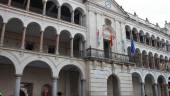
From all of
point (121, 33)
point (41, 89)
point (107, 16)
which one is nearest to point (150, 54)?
point (121, 33)

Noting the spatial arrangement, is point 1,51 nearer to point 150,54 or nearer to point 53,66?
point 53,66

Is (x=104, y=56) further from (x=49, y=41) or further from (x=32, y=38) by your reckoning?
(x=32, y=38)

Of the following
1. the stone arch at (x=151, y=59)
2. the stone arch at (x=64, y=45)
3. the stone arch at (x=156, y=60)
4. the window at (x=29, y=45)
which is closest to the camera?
the window at (x=29, y=45)

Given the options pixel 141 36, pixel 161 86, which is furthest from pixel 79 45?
pixel 161 86

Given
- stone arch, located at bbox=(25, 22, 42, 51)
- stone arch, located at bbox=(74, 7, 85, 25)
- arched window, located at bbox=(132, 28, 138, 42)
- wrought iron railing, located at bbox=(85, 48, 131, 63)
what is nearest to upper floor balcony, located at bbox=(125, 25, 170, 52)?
arched window, located at bbox=(132, 28, 138, 42)

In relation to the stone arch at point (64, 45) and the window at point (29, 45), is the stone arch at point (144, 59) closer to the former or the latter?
the stone arch at point (64, 45)

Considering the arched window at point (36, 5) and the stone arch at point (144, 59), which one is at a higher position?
the arched window at point (36, 5)

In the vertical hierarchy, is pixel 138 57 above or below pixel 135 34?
below

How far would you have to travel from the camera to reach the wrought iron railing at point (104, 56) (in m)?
21.6

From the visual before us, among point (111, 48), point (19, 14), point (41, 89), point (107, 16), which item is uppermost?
point (107, 16)

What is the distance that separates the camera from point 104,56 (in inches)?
898

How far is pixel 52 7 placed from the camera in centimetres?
2284

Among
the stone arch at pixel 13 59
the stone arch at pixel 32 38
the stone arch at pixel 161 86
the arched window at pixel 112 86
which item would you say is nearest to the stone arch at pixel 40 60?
the stone arch at pixel 13 59

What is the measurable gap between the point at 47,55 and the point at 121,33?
Result: 10.7m
